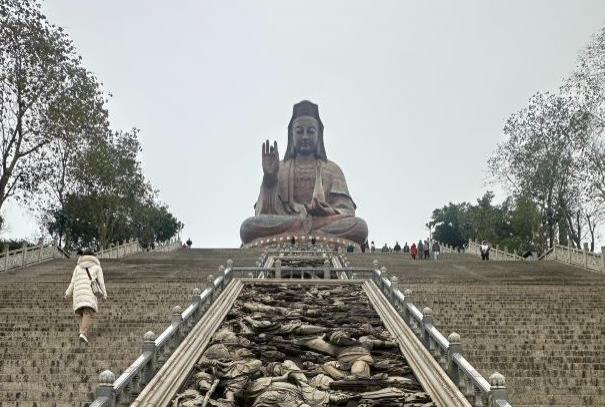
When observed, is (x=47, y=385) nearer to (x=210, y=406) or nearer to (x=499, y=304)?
(x=210, y=406)

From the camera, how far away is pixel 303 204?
126 feet

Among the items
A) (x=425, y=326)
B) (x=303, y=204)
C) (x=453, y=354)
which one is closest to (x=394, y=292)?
(x=425, y=326)

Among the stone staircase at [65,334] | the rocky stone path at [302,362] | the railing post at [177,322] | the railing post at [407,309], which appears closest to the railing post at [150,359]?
the rocky stone path at [302,362]

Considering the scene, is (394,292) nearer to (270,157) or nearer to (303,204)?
(270,157)

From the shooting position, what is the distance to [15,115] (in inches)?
840

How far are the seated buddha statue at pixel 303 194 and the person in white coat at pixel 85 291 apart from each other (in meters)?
25.4

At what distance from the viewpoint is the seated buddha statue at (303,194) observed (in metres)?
35.8

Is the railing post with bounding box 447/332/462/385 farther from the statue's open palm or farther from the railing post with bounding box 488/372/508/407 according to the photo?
the statue's open palm

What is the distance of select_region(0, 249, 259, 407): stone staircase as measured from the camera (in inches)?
312

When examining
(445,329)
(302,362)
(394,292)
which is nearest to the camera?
(302,362)

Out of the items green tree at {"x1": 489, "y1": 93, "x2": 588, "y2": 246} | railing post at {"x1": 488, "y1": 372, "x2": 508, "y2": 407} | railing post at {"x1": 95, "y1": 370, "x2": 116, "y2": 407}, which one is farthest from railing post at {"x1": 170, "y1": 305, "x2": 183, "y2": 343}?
green tree at {"x1": 489, "y1": 93, "x2": 588, "y2": 246}

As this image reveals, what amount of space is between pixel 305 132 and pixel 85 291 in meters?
30.6

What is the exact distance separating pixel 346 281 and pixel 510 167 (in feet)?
60.0

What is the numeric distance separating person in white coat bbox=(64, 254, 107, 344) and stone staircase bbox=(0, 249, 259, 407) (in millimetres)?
325
